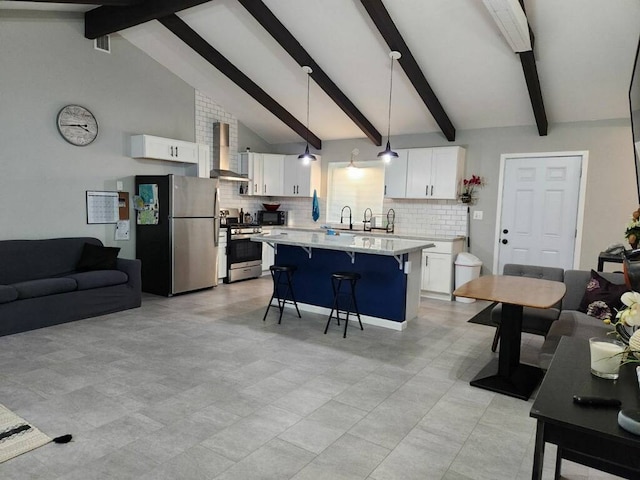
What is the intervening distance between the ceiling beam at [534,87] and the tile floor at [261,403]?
2.95 meters

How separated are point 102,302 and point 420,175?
490 cm

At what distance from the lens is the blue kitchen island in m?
4.58

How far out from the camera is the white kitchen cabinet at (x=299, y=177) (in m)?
7.93

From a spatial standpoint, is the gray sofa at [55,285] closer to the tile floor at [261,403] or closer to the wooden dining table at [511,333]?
the tile floor at [261,403]

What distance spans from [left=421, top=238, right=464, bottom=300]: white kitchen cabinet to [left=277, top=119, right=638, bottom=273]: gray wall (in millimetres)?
618

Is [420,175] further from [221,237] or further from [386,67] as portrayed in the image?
[221,237]

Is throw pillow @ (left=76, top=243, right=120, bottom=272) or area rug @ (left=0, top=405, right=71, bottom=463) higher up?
throw pillow @ (left=76, top=243, right=120, bottom=272)

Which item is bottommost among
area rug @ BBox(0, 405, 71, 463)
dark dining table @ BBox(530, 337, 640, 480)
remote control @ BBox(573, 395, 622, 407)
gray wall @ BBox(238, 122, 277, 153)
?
area rug @ BBox(0, 405, 71, 463)

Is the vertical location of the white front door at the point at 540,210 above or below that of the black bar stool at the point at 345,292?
above

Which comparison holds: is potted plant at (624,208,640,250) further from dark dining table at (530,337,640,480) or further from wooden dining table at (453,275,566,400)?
dark dining table at (530,337,640,480)

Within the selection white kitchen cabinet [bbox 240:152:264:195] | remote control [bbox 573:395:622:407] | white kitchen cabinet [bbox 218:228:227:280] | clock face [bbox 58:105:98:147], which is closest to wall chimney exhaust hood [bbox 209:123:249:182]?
white kitchen cabinet [bbox 240:152:264:195]

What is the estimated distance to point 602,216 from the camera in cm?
557

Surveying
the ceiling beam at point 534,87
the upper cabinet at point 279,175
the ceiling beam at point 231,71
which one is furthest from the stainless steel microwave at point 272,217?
the ceiling beam at point 534,87

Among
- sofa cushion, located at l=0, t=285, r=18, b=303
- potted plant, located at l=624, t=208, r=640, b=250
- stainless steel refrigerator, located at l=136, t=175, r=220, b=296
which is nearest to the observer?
potted plant, located at l=624, t=208, r=640, b=250
